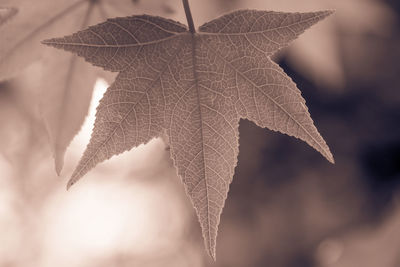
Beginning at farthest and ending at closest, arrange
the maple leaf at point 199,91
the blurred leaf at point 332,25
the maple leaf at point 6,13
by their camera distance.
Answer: the blurred leaf at point 332,25, the maple leaf at point 6,13, the maple leaf at point 199,91

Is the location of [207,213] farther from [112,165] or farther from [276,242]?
[276,242]

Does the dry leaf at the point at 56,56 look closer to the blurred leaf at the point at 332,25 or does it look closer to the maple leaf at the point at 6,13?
the maple leaf at the point at 6,13

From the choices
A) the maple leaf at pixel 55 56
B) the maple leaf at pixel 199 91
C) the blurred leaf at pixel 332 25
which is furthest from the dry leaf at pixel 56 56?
the blurred leaf at pixel 332 25

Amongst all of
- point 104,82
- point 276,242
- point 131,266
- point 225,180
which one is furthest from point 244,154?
point 225,180

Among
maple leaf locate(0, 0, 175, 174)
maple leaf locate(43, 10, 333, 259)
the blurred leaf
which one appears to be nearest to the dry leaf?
maple leaf locate(0, 0, 175, 174)

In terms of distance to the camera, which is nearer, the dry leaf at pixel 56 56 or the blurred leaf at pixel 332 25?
the dry leaf at pixel 56 56

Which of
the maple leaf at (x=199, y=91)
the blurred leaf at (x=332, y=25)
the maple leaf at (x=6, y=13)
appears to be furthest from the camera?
the blurred leaf at (x=332, y=25)

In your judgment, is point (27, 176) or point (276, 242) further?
point (276, 242)

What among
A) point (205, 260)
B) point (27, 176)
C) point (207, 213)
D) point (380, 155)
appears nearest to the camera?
point (207, 213)
